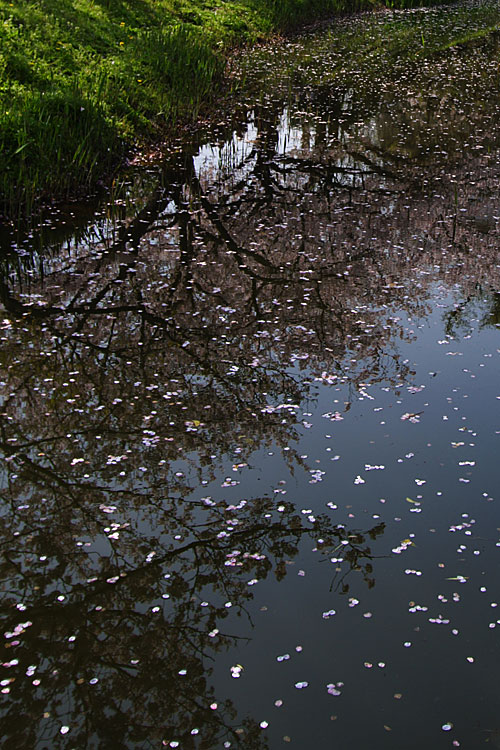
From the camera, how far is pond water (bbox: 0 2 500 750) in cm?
411

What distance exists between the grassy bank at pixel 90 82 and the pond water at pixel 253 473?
35.8 inches

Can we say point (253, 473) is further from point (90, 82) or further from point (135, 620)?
point (90, 82)

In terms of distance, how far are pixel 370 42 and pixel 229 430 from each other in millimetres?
23636

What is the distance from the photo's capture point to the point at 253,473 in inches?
237

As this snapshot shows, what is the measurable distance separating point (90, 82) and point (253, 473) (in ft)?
36.8

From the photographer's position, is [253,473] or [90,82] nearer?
[253,473]

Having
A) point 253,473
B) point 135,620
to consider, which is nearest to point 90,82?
point 253,473

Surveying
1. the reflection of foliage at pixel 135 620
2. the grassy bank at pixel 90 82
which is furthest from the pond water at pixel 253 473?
the grassy bank at pixel 90 82

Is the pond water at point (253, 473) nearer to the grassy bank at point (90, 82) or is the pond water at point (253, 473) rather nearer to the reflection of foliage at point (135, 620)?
the reflection of foliage at point (135, 620)

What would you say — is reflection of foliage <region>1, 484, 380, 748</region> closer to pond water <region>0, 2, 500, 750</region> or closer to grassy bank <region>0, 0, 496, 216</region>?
pond water <region>0, 2, 500, 750</region>

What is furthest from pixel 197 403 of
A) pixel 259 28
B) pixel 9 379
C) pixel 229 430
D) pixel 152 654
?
pixel 259 28

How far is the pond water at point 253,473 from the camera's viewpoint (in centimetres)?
411

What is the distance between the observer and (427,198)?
12156 mm

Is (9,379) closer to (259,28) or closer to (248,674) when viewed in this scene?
(248,674)
